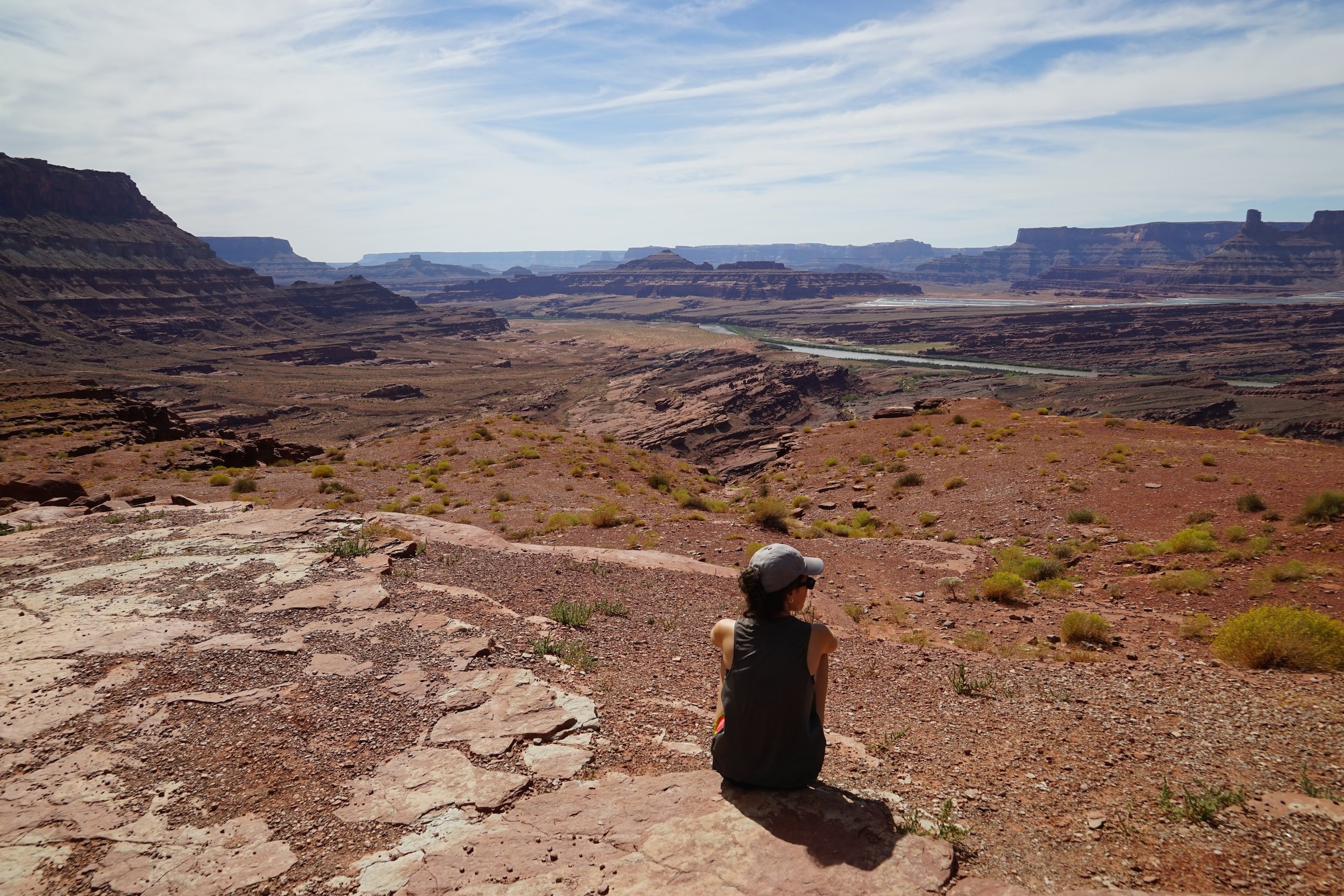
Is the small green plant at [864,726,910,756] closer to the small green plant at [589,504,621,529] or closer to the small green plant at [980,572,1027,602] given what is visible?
the small green plant at [980,572,1027,602]

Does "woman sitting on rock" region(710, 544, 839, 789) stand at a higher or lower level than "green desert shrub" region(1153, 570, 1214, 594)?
higher

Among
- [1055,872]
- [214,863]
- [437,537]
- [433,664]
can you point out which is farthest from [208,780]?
[437,537]

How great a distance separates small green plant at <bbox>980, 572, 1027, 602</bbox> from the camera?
37.0ft

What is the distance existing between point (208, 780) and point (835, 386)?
88.3m

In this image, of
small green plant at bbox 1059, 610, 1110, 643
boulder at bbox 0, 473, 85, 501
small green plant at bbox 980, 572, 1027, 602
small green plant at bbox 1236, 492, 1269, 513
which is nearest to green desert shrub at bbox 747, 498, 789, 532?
small green plant at bbox 980, 572, 1027, 602

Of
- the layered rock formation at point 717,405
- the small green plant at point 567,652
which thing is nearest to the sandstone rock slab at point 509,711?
the small green plant at point 567,652

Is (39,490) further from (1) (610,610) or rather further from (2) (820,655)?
(2) (820,655)

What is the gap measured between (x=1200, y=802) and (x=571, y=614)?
5.92m

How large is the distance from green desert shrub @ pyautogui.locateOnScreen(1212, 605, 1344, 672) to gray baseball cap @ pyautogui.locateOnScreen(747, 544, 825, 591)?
6243 millimetres

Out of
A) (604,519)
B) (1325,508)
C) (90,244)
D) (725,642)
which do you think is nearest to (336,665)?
(725,642)

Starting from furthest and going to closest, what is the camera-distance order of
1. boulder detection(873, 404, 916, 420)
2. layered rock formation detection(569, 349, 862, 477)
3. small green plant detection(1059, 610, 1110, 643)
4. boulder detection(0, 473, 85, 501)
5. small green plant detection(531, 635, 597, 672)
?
1. layered rock formation detection(569, 349, 862, 477)
2. boulder detection(873, 404, 916, 420)
3. boulder detection(0, 473, 85, 501)
4. small green plant detection(1059, 610, 1110, 643)
5. small green plant detection(531, 635, 597, 672)

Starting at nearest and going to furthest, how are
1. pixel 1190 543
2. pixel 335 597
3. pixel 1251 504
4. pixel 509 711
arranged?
pixel 509 711 < pixel 335 597 < pixel 1190 543 < pixel 1251 504

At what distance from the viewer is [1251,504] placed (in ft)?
45.3

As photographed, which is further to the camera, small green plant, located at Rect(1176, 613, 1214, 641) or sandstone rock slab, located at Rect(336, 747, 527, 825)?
small green plant, located at Rect(1176, 613, 1214, 641)
